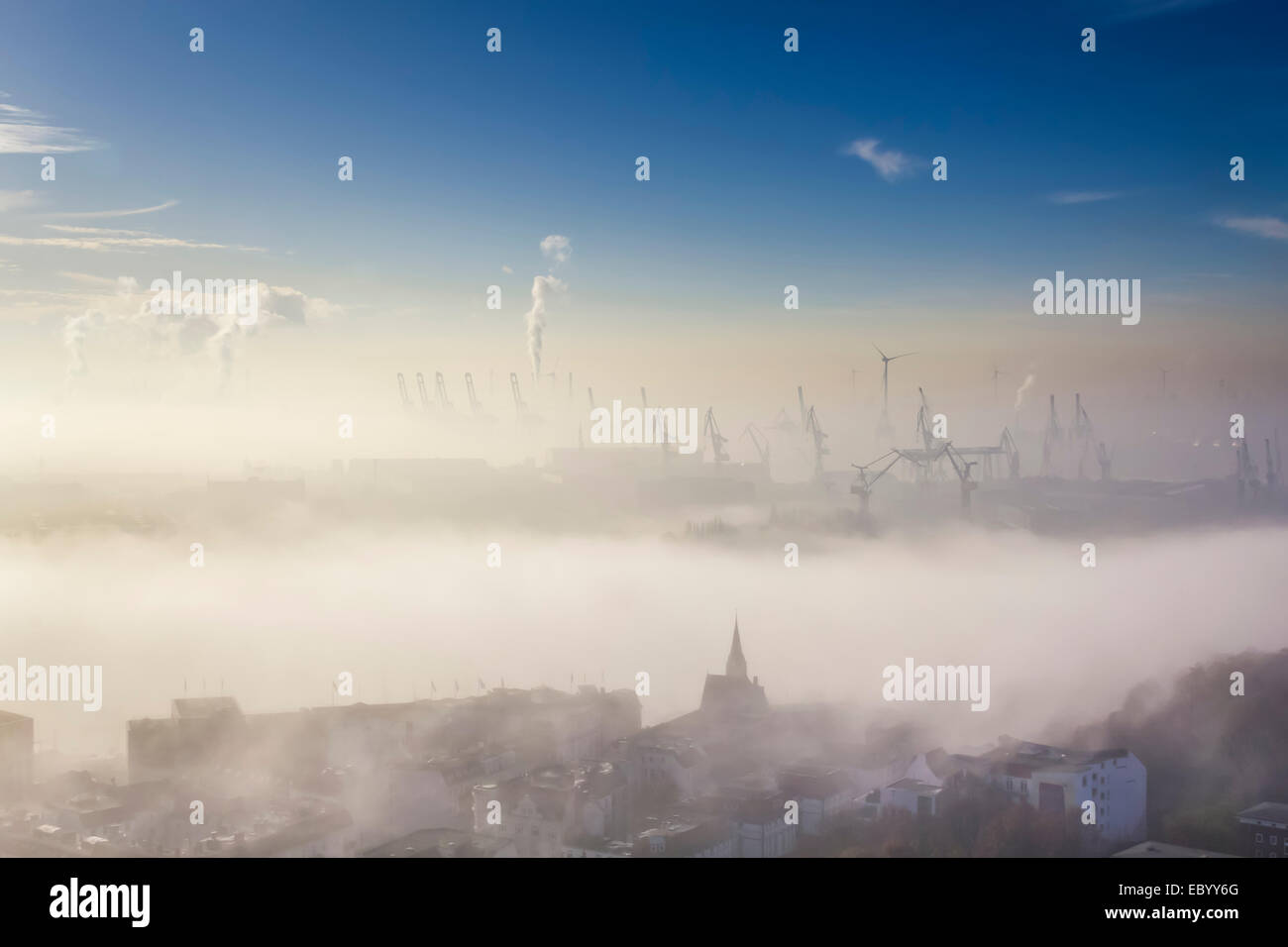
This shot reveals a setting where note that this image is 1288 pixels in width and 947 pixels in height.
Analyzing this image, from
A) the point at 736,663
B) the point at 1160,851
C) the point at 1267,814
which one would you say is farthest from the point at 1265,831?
the point at 736,663

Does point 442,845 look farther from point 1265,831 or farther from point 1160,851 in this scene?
point 1265,831

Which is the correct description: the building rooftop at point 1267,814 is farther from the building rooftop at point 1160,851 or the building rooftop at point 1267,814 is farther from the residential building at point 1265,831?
the building rooftop at point 1160,851

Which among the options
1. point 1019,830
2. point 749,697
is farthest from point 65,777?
point 1019,830

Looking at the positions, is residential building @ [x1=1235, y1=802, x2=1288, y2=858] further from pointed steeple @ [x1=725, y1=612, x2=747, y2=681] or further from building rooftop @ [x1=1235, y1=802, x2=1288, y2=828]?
pointed steeple @ [x1=725, y1=612, x2=747, y2=681]

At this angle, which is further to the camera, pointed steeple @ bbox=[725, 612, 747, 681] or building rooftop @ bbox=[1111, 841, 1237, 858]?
pointed steeple @ bbox=[725, 612, 747, 681]

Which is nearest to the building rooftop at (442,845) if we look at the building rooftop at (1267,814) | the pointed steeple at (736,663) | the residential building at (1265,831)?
the pointed steeple at (736,663)

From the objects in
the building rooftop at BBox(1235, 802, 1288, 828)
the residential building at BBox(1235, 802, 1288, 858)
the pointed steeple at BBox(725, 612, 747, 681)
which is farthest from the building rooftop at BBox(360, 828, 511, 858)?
the building rooftop at BBox(1235, 802, 1288, 828)

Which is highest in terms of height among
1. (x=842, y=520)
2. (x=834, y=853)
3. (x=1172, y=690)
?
(x=842, y=520)
